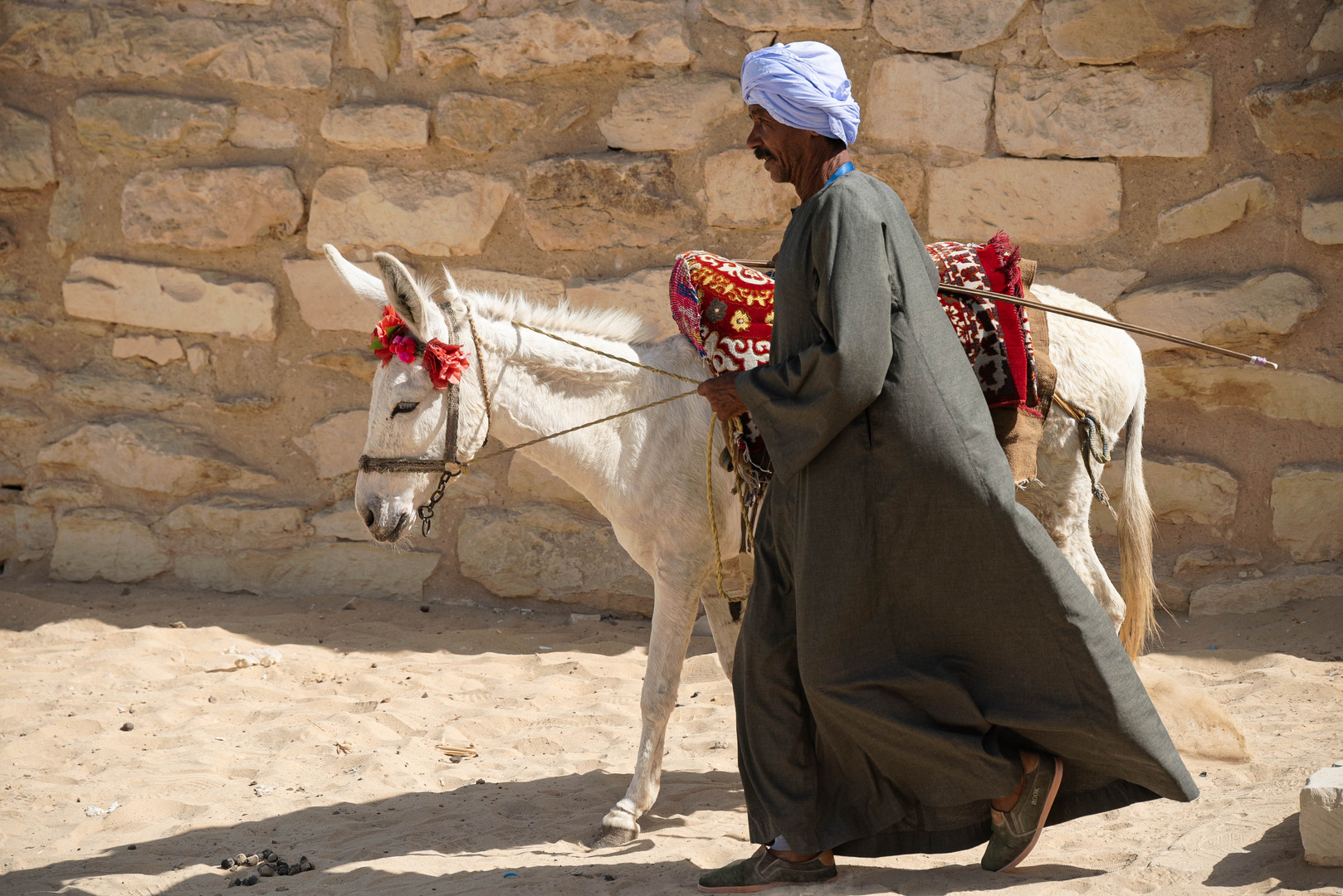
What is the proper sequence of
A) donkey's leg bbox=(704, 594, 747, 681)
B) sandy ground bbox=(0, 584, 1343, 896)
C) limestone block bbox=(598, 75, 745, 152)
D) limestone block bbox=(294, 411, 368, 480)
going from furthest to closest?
limestone block bbox=(294, 411, 368, 480) → limestone block bbox=(598, 75, 745, 152) → donkey's leg bbox=(704, 594, 747, 681) → sandy ground bbox=(0, 584, 1343, 896)

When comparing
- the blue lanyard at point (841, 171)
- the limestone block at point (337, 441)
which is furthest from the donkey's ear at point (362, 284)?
the limestone block at point (337, 441)

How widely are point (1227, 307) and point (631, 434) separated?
2.68 metres

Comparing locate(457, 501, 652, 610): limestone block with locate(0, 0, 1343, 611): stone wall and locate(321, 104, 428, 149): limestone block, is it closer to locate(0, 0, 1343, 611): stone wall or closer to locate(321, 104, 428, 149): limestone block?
locate(0, 0, 1343, 611): stone wall

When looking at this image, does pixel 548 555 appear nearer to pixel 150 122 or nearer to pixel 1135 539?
pixel 1135 539

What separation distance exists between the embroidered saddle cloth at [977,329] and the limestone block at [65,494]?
12.5ft

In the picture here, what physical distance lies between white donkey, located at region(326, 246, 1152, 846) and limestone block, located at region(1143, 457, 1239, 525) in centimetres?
134

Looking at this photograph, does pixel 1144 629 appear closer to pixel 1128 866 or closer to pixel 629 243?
pixel 1128 866

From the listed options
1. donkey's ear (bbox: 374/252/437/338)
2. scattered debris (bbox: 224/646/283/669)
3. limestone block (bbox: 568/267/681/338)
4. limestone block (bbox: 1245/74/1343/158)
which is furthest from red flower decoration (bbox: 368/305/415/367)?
limestone block (bbox: 1245/74/1343/158)

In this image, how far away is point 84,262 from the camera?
5309 mm

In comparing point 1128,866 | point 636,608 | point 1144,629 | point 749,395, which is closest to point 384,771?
point 636,608

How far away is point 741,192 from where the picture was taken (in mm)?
4801

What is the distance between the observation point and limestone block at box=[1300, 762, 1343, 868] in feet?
7.23

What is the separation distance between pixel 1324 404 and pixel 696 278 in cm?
293

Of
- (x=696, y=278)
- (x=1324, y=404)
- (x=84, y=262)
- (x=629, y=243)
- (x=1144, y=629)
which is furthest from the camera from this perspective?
(x=84, y=262)
